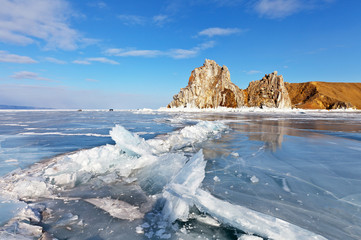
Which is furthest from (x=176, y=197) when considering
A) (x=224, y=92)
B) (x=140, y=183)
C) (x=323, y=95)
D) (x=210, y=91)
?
(x=323, y=95)

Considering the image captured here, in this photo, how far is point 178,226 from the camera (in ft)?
7.25

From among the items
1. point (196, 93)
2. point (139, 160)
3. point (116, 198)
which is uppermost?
point (196, 93)

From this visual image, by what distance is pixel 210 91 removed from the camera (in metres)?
78.0

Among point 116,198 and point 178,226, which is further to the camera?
point 116,198

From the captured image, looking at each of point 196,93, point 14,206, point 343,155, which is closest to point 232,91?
point 196,93

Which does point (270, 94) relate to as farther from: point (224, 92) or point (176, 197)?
point (176, 197)

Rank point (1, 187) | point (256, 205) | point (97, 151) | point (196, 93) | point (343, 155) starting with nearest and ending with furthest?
point (256, 205) → point (1, 187) → point (97, 151) → point (343, 155) → point (196, 93)

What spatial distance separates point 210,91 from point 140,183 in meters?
76.6

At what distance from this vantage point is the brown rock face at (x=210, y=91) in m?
75.9

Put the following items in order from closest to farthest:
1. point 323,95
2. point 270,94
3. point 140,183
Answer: point 140,183 → point 270,94 → point 323,95

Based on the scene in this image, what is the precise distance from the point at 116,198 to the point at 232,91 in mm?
77465

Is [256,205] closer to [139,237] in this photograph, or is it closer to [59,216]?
[139,237]

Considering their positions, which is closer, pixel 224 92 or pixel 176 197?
pixel 176 197

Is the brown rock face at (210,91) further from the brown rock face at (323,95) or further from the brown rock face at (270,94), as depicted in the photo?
the brown rock face at (323,95)
